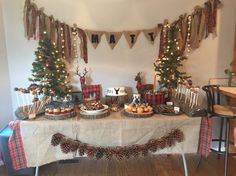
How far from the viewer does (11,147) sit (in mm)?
2076

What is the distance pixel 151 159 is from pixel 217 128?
1081mm

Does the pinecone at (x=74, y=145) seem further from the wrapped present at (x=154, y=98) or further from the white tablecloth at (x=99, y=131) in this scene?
the wrapped present at (x=154, y=98)

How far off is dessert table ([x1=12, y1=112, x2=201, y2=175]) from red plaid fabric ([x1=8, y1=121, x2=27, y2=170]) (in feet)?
0.11

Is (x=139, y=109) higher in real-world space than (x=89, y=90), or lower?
lower

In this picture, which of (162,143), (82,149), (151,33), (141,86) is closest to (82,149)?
(82,149)

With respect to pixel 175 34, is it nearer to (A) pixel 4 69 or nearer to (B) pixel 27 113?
(B) pixel 27 113

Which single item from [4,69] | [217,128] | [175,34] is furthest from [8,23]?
[217,128]

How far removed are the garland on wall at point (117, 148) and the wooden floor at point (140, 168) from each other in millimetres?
645

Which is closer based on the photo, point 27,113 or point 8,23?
point 27,113

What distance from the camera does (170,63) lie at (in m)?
2.70

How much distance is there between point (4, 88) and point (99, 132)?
62.4 inches

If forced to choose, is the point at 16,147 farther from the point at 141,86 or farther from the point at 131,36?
the point at 131,36

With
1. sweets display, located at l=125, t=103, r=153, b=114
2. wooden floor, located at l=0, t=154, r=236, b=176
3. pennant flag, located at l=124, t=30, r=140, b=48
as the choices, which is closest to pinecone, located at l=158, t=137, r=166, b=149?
sweets display, located at l=125, t=103, r=153, b=114

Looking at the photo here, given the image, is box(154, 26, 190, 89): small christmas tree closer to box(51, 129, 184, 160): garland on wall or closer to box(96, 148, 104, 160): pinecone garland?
box(51, 129, 184, 160): garland on wall
